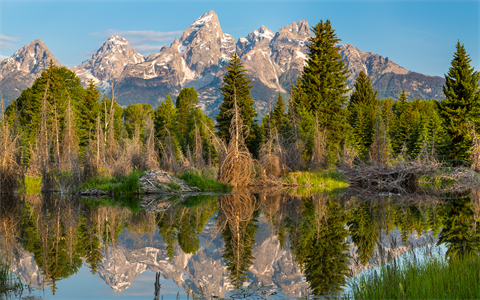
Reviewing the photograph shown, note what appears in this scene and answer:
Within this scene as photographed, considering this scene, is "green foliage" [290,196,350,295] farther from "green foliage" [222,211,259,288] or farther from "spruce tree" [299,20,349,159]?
"spruce tree" [299,20,349,159]

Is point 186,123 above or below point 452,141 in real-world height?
above

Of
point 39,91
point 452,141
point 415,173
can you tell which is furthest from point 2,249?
point 39,91

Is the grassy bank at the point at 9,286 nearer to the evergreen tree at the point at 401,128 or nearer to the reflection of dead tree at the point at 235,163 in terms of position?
the reflection of dead tree at the point at 235,163

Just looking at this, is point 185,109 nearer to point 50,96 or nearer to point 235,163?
point 50,96

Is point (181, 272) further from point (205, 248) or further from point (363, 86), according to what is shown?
point (363, 86)

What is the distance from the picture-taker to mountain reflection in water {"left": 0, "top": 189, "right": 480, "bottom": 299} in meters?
5.00

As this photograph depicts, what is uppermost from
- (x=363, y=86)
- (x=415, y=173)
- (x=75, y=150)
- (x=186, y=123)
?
(x=363, y=86)

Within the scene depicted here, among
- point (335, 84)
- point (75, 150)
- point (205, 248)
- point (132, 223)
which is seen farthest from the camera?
point (335, 84)

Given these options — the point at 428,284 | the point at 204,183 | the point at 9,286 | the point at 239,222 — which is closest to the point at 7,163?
the point at 204,183

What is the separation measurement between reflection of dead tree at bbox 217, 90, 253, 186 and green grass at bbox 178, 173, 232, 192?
→ 564 millimetres

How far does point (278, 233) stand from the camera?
303 inches

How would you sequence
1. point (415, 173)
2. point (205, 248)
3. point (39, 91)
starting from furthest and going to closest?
1. point (39, 91)
2. point (415, 173)
3. point (205, 248)

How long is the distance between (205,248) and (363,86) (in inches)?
2196

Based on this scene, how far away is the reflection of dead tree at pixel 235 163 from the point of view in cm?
2008
